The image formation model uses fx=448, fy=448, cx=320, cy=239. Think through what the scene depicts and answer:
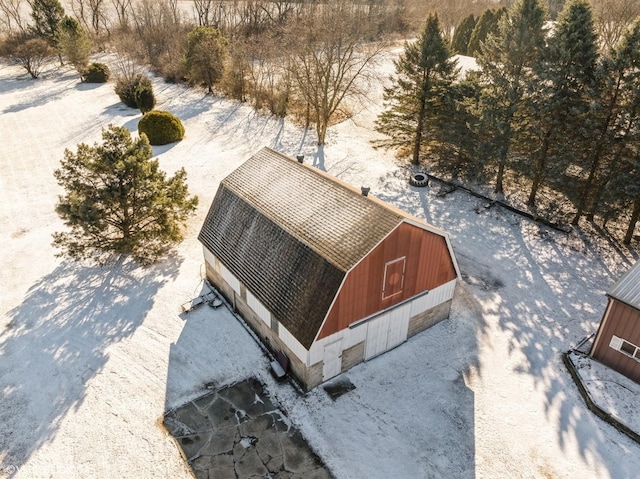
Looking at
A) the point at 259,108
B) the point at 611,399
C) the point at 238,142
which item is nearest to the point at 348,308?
the point at 611,399

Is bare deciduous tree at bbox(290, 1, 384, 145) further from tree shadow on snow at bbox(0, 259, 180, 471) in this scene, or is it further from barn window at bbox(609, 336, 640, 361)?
barn window at bbox(609, 336, 640, 361)

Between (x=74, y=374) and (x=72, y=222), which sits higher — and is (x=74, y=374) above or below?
below

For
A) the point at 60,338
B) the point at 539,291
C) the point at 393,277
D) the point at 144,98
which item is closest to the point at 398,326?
the point at 393,277

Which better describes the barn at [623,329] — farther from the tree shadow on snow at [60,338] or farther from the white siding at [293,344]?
the tree shadow on snow at [60,338]

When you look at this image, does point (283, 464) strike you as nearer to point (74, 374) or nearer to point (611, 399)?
point (74, 374)

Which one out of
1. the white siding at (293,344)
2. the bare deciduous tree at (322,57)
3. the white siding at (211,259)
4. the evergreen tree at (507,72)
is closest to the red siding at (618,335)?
the white siding at (293,344)
